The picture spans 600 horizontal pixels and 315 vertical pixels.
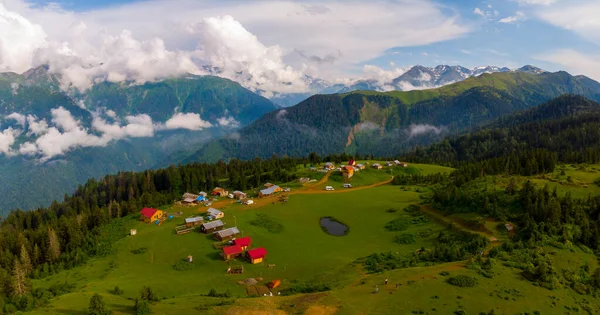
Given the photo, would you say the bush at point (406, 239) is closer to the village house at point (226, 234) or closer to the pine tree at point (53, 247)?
the village house at point (226, 234)

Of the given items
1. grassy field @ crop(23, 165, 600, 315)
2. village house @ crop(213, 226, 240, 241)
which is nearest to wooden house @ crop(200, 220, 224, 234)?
grassy field @ crop(23, 165, 600, 315)

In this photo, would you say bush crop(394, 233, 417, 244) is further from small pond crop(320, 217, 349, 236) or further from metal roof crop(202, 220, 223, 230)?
metal roof crop(202, 220, 223, 230)

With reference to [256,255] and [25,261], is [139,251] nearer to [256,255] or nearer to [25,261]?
[25,261]

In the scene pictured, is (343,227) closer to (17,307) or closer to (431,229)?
(431,229)

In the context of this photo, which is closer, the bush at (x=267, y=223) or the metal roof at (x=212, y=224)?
the metal roof at (x=212, y=224)

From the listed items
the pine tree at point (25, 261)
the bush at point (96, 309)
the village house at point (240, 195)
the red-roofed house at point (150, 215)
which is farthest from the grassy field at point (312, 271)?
the pine tree at point (25, 261)

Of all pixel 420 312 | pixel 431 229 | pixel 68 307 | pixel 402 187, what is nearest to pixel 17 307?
pixel 68 307
